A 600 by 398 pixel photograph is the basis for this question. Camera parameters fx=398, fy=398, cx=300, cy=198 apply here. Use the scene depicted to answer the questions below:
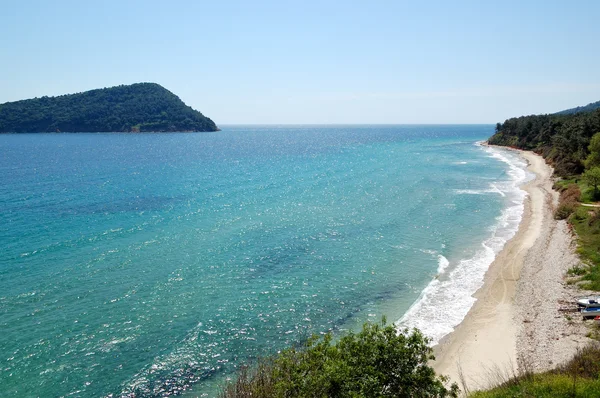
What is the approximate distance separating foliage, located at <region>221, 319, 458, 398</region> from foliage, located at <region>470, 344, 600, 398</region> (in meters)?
3.71

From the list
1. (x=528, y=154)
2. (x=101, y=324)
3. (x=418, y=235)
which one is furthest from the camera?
(x=528, y=154)

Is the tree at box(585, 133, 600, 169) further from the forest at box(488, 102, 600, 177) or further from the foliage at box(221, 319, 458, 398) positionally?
the foliage at box(221, 319, 458, 398)

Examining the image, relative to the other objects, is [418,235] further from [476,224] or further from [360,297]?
[360,297]

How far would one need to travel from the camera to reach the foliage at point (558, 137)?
87.9 metres

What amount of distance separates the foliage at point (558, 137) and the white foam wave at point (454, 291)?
38640 mm

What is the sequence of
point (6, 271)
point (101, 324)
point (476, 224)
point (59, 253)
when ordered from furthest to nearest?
point (476, 224) → point (59, 253) → point (6, 271) → point (101, 324)

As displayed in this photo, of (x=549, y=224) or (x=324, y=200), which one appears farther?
(x=324, y=200)

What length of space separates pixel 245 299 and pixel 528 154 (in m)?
141

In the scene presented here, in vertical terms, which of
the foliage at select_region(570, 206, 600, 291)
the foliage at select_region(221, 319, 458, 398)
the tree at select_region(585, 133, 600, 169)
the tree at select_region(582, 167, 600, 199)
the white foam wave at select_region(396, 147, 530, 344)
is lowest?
the white foam wave at select_region(396, 147, 530, 344)

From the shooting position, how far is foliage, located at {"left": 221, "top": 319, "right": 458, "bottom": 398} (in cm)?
1495

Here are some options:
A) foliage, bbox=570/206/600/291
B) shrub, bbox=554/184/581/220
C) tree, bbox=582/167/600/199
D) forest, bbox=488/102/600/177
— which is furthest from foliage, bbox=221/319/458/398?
forest, bbox=488/102/600/177

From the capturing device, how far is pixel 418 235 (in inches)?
2184

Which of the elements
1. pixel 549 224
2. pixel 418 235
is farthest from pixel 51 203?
pixel 549 224

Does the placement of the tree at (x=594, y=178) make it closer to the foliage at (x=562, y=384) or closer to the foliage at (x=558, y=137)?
the foliage at (x=558, y=137)
